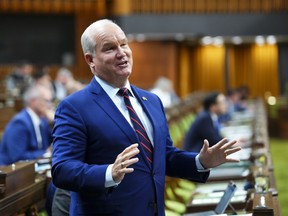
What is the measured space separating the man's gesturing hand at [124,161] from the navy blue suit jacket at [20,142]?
3404mm

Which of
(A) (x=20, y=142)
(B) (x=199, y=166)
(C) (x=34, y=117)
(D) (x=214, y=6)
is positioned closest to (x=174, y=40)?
(D) (x=214, y=6)

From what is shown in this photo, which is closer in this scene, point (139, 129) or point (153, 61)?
point (139, 129)

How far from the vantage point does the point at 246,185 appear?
4.85m

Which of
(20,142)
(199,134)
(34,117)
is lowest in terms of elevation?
(199,134)

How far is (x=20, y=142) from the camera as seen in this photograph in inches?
243

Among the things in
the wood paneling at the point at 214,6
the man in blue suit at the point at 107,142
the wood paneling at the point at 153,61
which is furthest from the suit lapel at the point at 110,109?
the wood paneling at the point at 214,6

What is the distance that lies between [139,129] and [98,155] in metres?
0.21

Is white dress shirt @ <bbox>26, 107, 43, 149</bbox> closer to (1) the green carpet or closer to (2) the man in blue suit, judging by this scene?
(1) the green carpet

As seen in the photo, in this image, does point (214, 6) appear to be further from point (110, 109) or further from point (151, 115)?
point (110, 109)

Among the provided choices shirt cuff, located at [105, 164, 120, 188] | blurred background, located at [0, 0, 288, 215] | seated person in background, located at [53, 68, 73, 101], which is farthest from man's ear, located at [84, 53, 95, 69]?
blurred background, located at [0, 0, 288, 215]

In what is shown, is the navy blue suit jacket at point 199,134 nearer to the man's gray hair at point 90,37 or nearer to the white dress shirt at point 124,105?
the white dress shirt at point 124,105

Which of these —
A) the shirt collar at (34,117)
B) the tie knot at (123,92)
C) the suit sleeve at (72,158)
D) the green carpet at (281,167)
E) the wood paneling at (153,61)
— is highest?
the tie knot at (123,92)

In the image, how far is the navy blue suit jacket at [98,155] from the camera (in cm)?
280

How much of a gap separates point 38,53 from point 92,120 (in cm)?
2079
